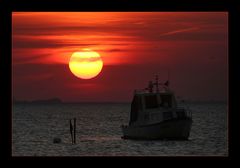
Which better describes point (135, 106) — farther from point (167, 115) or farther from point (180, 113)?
point (180, 113)

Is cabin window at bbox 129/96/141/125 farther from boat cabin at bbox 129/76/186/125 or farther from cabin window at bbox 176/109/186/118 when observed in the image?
cabin window at bbox 176/109/186/118

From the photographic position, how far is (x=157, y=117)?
53250mm

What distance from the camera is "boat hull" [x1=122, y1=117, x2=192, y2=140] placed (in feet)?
174

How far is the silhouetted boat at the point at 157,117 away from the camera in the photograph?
53.1m

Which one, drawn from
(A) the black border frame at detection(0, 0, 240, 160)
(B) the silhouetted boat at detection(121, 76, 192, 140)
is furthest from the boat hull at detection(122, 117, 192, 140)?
(A) the black border frame at detection(0, 0, 240, 160)

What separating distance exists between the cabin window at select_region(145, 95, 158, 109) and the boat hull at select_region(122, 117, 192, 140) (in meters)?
2.18

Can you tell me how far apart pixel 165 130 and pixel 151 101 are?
3.03 m

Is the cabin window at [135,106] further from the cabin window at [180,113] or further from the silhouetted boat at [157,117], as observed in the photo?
the cabin window at [180,113]

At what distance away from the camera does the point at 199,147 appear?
201ft

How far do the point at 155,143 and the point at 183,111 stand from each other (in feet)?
16.7
